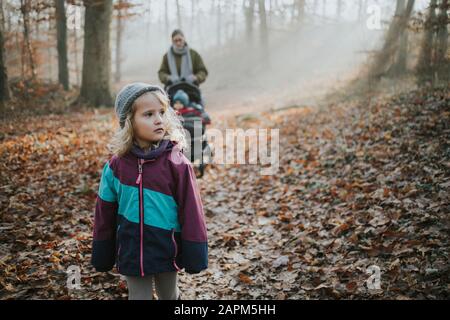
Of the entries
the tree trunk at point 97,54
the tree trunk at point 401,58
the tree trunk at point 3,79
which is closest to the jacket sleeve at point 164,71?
the tree trunk at point 97,54

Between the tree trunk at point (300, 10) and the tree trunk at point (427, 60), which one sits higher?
the tree trunk at point (300, 10)

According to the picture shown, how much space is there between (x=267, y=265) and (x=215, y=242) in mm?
936

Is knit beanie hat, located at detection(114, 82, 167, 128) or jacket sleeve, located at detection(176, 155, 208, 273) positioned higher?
knit beanie hat, located at detection(114, 82, 167, 128)

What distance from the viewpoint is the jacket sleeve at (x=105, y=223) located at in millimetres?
2693

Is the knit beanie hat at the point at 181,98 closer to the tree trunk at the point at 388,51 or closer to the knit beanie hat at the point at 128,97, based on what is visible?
the knit beanie hat at the point at 128,97

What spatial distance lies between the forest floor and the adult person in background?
2.19m

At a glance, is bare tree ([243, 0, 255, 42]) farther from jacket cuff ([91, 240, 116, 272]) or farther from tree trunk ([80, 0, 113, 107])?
jacket cuff ([91, 240, 116, 272])

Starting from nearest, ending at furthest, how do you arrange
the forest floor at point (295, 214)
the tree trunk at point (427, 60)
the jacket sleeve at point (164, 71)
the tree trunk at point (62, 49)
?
the forest floor at point (295, 214)
the jacket sleeve at point (164, 71)
the tree trunk at point (427, 60)
the tree trunk at point (62, 49)

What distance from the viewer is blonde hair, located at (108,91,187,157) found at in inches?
105

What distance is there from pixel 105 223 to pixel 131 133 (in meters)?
0.72

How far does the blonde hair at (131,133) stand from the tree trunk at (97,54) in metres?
11.4

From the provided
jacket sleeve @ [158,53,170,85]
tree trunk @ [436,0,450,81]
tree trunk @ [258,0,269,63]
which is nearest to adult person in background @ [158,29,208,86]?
jacket sleeve @ [158,53,170,85]

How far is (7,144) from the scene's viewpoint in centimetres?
768
